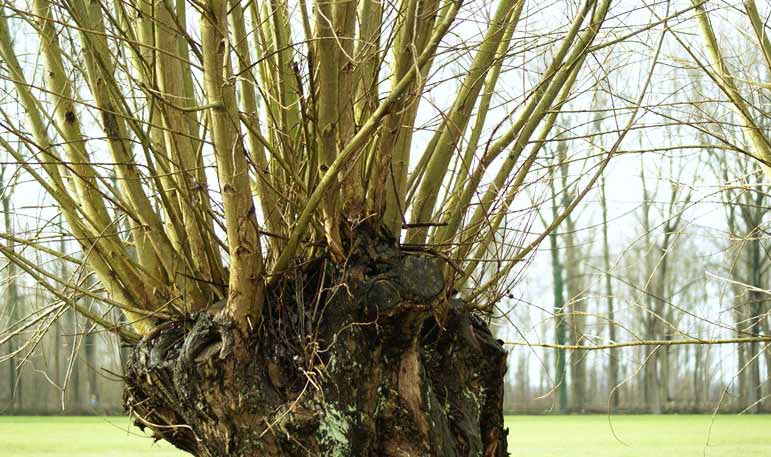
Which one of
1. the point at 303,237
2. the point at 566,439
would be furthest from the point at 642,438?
the point at 303,237

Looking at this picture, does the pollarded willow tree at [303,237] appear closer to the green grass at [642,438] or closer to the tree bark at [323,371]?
the tree bark at [323,371]

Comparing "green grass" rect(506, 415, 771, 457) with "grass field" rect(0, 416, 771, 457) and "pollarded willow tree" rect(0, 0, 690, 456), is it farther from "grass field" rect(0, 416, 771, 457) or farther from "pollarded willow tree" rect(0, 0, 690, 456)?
"pollarded willow tree" rect(0, 0, 690, 456)

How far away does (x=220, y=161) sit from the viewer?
1.92m

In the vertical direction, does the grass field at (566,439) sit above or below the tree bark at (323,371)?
below

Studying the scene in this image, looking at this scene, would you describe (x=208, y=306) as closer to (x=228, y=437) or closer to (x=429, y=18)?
(x=228, y=437)

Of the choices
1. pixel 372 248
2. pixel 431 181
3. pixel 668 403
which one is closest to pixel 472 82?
pixel 431 181

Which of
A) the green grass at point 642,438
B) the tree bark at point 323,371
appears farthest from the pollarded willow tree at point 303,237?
the green grass at point 642,438

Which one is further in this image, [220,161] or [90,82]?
[90,82]

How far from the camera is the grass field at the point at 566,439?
9.10 meters

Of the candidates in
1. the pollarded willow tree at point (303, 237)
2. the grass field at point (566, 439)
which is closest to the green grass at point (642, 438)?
the grass field at point (566, 439)

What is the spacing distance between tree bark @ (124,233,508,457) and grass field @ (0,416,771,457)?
227 inches

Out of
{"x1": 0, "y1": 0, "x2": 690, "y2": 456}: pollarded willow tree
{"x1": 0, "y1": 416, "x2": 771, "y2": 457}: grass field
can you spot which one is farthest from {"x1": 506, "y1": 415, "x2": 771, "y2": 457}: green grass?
{"x1": 0, "y1": 0, "x2": 690, "y2": 456}: pollarded willow tree

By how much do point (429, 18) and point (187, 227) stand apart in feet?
3.00

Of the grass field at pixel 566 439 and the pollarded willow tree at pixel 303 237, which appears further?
the grass field at pixel 566 439
